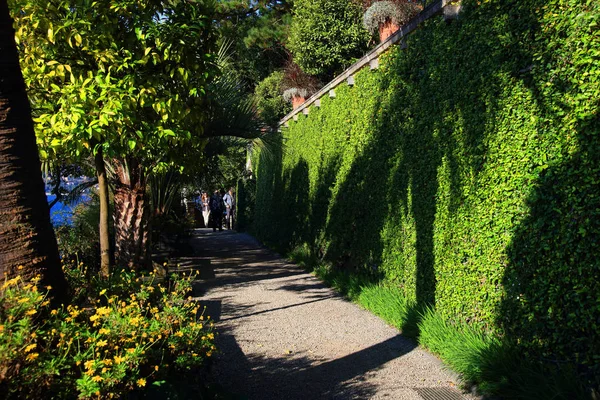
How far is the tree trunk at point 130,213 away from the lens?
7.42m

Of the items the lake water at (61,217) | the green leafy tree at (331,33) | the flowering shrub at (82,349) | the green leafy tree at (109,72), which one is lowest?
the flowering shrub at (82,349)

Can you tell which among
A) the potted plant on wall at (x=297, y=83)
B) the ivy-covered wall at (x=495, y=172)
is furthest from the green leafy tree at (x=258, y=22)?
the ivy-covered wall at (x=495, y=172)

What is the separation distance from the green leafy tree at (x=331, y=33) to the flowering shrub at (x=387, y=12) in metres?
2.99

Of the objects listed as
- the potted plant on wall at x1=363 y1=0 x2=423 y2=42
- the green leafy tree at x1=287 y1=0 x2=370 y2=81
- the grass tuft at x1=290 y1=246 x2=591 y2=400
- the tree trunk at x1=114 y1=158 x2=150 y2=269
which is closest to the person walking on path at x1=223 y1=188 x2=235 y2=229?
the green leafy tree at x1=287 y1=0 x2=370 y2=81

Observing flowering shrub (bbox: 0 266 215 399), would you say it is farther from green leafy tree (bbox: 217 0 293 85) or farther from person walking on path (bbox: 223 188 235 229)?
person walking on path (bbox: 223 188 235 229)

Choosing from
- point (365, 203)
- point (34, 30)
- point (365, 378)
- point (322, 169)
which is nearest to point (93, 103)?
point (34, 30)

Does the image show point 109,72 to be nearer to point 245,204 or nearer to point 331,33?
point 331,33

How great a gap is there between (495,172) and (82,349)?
340 cm

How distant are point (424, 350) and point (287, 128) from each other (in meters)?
10.2

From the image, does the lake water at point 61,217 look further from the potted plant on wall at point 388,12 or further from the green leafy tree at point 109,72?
the potted plant on wall at point 388,12

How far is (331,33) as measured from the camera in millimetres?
14586

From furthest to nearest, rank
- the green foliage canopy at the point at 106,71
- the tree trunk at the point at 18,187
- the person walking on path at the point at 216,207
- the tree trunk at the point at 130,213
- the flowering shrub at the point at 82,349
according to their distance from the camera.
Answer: the person walking on path at the point at 216,207 → the tree trunk at the point at 130,213 → the green foliage canopy at the point at 106,71 → the tree trunk at the point at 18,187 → the flowering shrub at the point at 82,349

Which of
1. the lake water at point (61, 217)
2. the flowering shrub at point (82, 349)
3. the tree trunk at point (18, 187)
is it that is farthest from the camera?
the lake water at point (61, 217)

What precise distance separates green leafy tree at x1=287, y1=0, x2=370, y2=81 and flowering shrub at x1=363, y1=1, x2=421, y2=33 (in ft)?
9.81
